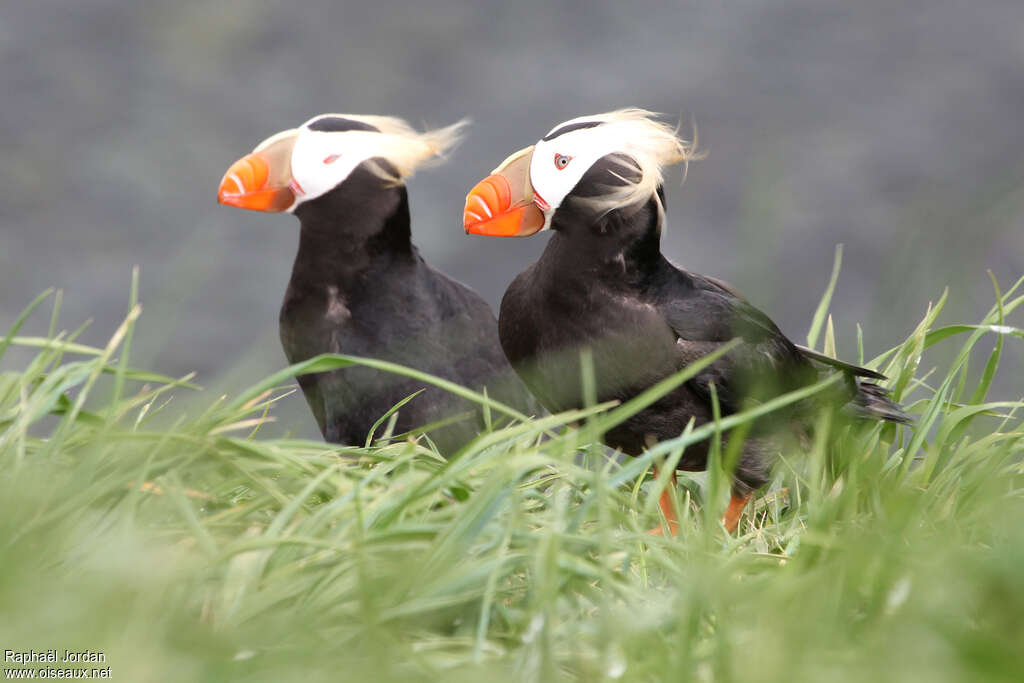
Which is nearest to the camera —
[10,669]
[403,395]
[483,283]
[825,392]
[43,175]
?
[10,669]

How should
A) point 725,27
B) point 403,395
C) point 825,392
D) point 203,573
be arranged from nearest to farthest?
1. point 203,573
2. point 825,392
3. point 403,395
4. point 725,27

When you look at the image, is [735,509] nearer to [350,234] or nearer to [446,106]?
[350,234]

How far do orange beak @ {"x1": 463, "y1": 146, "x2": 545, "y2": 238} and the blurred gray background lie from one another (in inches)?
154

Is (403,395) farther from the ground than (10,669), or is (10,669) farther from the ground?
(10,669)

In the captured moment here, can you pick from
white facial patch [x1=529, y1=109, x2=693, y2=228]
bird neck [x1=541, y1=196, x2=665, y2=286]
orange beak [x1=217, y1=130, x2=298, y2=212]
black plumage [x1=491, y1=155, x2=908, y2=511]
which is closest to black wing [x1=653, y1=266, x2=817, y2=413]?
black plumage [x1=491, y1=155, x2=908, y2=511]

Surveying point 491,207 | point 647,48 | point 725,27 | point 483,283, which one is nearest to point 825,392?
point 491,207

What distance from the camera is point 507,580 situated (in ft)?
5.35

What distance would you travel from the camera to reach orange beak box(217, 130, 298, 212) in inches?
112

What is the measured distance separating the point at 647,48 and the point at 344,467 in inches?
254

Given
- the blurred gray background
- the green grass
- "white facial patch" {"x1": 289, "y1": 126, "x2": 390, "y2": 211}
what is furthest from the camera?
the blurred gray background

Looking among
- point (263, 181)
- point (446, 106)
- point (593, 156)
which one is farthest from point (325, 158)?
point (446, 106)

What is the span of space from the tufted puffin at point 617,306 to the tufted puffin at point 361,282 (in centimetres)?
41

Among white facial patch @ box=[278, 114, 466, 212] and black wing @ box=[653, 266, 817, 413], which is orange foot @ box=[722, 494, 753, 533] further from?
white facial patch @ box=[278, 114, 466, 212]

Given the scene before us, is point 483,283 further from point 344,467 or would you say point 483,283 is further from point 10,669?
point 10,669
